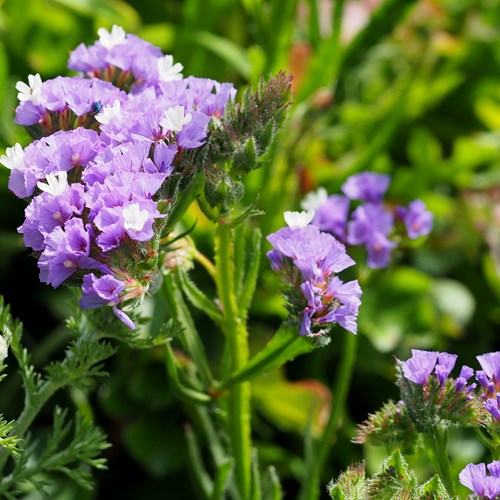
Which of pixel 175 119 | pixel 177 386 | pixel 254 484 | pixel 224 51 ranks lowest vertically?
pixel 254 484

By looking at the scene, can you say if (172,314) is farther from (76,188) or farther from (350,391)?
(350,391)

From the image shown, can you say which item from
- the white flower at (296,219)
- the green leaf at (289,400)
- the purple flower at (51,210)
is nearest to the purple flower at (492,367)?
the white flower at (296,219)

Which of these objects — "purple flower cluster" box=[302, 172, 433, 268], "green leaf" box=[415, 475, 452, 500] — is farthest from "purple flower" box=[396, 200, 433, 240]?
"green leaf" box=[415, 475, 452, 500]

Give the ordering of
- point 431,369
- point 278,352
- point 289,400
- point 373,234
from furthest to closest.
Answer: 1. point 289,400
2. point 373,234
3. point 278,352
4. point 431,369

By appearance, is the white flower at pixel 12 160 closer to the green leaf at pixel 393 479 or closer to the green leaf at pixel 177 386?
the green leaf at pixel 177 386

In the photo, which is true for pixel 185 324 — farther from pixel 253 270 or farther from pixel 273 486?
pixel 273 486

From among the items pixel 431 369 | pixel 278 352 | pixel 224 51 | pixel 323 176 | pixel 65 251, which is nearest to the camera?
pixel 65 251

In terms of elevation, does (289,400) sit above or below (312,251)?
below

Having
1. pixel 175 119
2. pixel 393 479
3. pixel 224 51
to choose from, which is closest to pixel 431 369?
pixel 393 479
